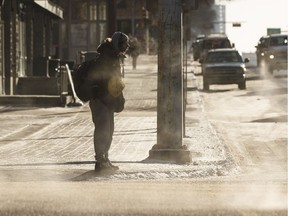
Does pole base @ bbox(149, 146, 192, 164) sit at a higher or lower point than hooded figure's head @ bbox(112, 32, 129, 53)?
lower

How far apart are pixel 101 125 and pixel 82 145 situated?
14.5 feet

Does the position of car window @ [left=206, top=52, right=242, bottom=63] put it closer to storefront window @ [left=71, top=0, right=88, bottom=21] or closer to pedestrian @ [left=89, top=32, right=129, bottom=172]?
pedestrian @ [left=89, top=32, right=129, bottom=172]

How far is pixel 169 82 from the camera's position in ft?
47.0

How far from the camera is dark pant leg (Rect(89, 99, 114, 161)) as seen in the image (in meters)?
12.4

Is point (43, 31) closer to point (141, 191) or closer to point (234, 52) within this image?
point (234, 52)

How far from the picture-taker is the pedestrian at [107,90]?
1227 centimetres

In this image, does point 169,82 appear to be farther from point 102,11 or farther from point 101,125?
point 102,11

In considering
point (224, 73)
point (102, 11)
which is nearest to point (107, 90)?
point (224, 73)

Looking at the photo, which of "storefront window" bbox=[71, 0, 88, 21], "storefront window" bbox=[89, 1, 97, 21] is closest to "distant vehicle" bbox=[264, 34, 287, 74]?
"storefront window" bbox=[89, 1, 97, 21]

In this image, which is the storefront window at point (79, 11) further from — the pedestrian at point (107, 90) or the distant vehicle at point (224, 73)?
the pedestrian at point (107, 90)

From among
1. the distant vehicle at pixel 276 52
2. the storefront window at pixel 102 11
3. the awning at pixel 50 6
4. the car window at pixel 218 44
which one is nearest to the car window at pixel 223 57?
the awning at pixel 50 6

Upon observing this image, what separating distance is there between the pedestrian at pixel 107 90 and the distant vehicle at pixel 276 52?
130 ft

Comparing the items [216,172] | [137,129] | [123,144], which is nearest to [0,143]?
[123,144]

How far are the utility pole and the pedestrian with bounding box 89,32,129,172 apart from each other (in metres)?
1.90
